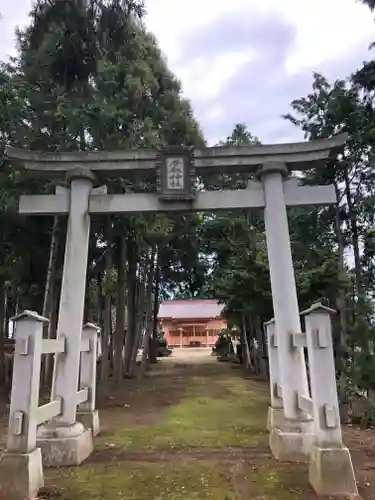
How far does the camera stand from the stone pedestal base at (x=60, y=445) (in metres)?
5.20

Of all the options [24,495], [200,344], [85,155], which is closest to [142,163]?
[85,155]

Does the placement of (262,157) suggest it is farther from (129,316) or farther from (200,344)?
(200,344)

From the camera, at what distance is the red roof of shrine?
38.9m

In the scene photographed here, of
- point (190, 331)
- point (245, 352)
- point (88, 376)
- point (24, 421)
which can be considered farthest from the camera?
point (190, 331)

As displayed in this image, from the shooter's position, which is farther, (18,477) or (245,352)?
(245,352)

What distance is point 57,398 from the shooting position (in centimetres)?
546

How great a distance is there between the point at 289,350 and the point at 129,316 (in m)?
11.8

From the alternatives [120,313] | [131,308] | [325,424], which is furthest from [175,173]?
[131,308]

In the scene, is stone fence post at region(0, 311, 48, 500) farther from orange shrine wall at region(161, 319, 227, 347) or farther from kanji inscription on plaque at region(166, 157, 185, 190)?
orange shrine wall at region(161, 319, 227, 347)

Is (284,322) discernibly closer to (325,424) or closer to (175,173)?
(325,424)

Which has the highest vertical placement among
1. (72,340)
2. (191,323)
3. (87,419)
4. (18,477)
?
(191,323)

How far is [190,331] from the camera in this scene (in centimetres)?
4066

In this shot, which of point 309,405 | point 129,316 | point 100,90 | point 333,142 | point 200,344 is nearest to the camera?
point 309,405

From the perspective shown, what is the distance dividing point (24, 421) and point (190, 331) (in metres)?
36.8
